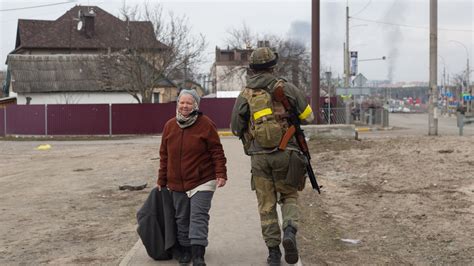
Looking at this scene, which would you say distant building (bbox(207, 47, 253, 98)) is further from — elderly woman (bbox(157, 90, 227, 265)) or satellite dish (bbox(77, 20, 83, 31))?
elderly woman (bbox(157, 90, 227, 265))

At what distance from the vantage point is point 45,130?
31781 mm

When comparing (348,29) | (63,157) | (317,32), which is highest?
(348,29)

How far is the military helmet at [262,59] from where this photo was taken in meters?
4.83

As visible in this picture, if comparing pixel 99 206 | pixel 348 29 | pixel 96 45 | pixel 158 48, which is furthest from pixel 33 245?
pixel 96 45

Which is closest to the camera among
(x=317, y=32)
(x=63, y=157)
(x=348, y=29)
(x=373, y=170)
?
(x=373, y=170)

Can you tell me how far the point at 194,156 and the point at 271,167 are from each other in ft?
2.25

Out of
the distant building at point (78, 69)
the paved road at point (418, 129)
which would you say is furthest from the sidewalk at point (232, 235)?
the distant building at point (78, 69)

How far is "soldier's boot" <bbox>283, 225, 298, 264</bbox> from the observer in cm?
449

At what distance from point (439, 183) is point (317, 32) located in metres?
12.3

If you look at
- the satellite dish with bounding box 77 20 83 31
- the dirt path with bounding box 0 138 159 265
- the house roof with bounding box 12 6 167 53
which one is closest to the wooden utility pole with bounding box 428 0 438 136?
the dirt path with bounding box 0 138 159 265

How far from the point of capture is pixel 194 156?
15.8 ft

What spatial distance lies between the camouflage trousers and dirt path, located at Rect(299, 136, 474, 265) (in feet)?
2.50

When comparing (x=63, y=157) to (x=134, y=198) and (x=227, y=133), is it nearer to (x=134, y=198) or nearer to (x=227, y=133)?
(x=134, y=198)

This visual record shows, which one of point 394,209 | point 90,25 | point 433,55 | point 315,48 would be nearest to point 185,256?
point 394,209
